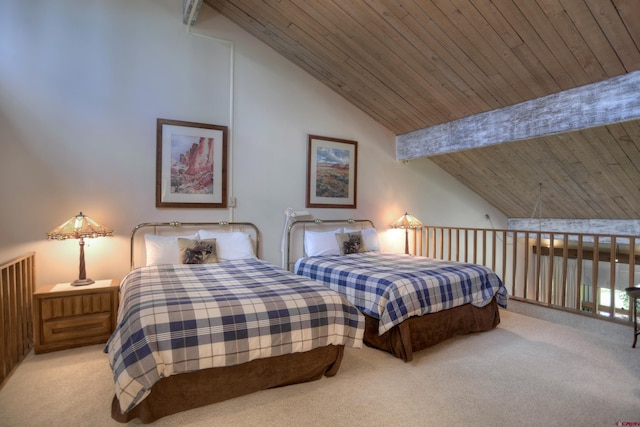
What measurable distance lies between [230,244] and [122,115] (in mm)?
1763

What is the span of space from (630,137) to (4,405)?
19.7 feet

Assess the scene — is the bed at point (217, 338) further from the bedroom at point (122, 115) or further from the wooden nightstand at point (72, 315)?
the bedroom at point (122, 115)

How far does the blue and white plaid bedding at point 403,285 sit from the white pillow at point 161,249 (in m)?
1.46

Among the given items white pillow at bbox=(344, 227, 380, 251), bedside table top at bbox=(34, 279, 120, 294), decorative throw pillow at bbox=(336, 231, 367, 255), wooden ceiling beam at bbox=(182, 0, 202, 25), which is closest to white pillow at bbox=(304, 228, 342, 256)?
decorative throw pillow at bbox=(336, 231, 367, 255)

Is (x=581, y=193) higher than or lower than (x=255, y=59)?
lower

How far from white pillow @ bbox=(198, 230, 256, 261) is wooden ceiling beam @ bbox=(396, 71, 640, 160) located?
9.56 ft

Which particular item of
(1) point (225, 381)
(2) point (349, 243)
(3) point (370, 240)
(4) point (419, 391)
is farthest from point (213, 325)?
(3) point (370, 240)

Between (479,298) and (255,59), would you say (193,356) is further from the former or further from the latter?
(255,59)

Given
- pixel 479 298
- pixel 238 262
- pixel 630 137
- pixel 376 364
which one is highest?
pixel 630 137

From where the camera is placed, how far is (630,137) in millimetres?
3771

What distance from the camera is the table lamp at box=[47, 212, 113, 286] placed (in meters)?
3.04

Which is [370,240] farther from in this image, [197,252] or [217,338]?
[217,338]

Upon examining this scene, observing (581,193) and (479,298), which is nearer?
(479,298)

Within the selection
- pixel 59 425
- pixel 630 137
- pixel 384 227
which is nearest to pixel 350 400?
pixel 59 425
